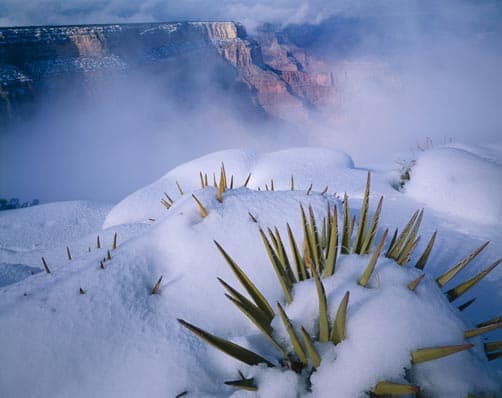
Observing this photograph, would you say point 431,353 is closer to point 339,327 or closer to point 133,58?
point 339,327

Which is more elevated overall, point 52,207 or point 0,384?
point 0,384

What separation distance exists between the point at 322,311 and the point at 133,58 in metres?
47.4

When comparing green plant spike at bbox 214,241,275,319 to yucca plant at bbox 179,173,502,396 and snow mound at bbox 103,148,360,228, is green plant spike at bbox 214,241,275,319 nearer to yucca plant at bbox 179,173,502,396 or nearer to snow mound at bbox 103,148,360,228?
yucca plant at bbox 179,173,502,396

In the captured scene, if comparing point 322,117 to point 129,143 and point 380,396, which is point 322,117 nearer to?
point 129,143

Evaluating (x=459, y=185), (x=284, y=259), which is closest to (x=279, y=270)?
(x=284, y=259)

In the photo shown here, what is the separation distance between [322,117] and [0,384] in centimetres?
6664

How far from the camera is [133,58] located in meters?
38.8

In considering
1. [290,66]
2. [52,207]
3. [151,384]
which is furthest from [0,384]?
[290,66]

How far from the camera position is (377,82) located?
71688 millimetres

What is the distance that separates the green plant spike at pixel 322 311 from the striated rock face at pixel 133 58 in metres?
38.9

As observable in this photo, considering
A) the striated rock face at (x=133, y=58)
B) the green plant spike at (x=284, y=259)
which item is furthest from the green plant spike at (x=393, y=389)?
the striated rock face at (x=133, y=58)

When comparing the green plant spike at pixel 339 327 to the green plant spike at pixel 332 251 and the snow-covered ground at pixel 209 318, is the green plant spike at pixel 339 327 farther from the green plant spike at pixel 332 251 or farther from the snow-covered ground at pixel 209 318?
the green plant spike at pixel 332 251

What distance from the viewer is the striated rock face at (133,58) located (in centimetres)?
2831

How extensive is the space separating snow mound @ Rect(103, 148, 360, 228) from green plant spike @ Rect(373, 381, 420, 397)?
338 centimetres
